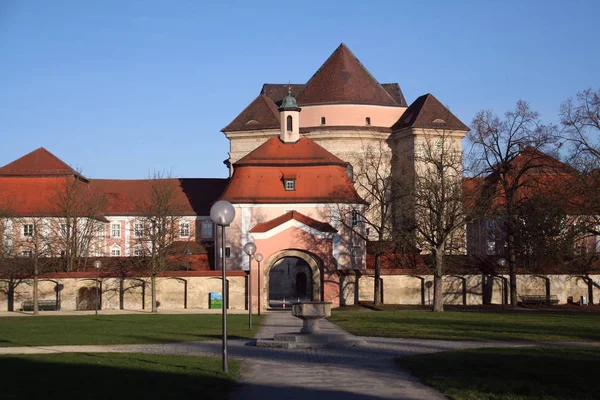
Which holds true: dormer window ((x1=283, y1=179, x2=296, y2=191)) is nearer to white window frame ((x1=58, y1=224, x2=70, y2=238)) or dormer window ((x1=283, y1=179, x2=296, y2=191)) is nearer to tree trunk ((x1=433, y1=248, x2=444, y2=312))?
tree trunk ((x1=433, y1=248, x2=444, y2=312))

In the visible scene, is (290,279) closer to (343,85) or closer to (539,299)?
(343,85)

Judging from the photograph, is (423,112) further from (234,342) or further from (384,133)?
(234,342)

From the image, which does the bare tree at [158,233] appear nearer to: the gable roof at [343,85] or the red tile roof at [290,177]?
the red tile roof at [290,177]

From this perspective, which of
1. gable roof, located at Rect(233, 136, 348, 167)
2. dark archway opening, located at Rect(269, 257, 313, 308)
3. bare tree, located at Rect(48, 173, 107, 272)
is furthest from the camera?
dark archway opening, located at Rect(269, 257, 313, 308)

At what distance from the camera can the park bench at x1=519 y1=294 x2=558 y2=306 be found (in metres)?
51.9

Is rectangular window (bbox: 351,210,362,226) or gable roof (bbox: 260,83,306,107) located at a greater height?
gable roof (bbox: 260,83,306,107)

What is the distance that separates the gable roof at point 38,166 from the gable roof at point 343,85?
897 inches

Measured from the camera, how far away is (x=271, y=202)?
188ft

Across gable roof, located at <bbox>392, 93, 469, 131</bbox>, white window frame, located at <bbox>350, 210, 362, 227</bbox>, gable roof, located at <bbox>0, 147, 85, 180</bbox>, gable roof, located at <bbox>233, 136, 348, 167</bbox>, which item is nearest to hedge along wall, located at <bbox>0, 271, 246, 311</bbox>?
white window frame, located at <bbox>350, 210, 362, 227</bbox>

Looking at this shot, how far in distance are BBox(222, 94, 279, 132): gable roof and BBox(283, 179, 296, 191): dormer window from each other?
19235 millimetres

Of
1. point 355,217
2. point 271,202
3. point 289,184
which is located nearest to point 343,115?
point 289,184

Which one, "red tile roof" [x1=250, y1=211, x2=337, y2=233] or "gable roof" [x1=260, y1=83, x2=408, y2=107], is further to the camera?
"gable roof" [x1=260, y1=83, x2=408, y2=107]

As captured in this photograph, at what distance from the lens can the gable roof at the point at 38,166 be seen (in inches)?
2726

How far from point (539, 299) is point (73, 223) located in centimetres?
3355
